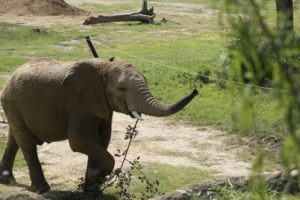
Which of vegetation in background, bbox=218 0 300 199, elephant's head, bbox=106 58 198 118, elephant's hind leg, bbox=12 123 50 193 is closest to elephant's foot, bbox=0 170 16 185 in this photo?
elephant's hind leg, bbox=12 123 50 193

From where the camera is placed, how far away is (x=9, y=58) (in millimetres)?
19453

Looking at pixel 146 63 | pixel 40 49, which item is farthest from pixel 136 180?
pixel 40 49

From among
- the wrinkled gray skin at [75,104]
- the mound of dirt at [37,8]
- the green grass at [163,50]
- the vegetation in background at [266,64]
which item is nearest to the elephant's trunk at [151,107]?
the wrinkled gray skin at [75,104]

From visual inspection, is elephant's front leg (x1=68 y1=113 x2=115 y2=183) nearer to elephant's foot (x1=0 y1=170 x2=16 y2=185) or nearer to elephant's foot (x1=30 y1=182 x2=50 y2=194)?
elephant's foot (x1=30 y1=182 x2=50 y2=194)

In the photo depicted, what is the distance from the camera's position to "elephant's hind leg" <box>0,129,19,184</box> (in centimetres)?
A: 920

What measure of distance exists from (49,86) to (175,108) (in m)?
1.78

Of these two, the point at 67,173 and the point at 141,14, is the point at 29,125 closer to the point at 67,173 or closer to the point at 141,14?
the point at 67,173

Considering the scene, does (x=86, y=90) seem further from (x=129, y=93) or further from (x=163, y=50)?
(x=163, y=50)

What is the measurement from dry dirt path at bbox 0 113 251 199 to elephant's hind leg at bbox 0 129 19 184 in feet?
0.58

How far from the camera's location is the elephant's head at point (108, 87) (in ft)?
26.5

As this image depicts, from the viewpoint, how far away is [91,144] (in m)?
8.12

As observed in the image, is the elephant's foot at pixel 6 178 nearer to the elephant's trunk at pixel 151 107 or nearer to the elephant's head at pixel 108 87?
the elephant's head at pixel 108 87

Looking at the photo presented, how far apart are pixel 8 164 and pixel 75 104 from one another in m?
1.60

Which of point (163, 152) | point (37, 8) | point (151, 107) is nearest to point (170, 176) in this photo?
point (163, 152)
